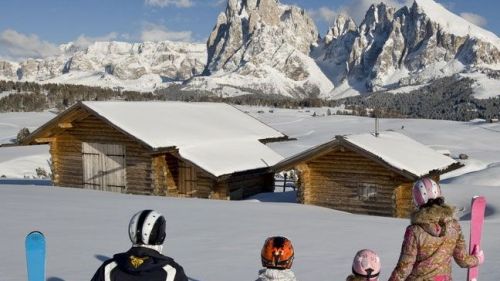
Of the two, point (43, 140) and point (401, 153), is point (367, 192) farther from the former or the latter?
point (43, 140)

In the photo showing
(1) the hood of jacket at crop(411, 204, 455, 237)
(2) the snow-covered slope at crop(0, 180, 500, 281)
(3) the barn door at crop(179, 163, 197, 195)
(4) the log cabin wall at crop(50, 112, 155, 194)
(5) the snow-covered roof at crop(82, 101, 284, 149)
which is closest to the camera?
(1) the hood of jacket at crop(411, 204, 455, 237)

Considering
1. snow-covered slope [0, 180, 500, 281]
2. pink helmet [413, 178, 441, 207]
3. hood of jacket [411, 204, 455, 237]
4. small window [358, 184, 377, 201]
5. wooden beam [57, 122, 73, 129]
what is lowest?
snow-covered slope [0, 180, 500, 281]

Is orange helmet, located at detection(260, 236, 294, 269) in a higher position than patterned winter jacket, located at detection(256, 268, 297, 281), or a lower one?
higher

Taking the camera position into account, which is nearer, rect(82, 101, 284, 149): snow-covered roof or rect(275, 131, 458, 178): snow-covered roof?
rect(275, 131, 458, 178): snow-covered roof

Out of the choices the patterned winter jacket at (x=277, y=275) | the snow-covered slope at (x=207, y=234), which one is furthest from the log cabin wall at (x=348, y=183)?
the patterned winter jacket at (x=277, y=275)

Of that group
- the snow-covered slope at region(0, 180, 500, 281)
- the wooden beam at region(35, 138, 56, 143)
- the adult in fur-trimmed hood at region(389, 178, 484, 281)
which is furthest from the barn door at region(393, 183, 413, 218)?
the wooden beam at region(35, 138, 56, 143)

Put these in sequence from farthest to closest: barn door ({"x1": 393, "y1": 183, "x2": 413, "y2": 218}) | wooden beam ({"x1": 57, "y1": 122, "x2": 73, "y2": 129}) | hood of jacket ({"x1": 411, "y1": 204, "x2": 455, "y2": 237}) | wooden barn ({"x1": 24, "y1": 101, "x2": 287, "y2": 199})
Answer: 1. wooden beam ({"x1": 57, "y1": 122, "x2": 73, "y2": 129})
2. wooden barn ({"x1": 24, "y1": 101, "x2": 287, "y2": 199})
3. barn door ({"x1": 393, "y1": 183, "x2": 413, "y2": 218})
4. hood of jacket ({"x1": 411, "y1": 204, "x2": 455, "y2": 237})

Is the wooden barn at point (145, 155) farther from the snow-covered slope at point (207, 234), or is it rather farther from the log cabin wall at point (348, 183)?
the log cabin wall at point (348, 183)

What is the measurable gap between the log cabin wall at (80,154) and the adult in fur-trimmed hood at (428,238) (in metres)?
16.6

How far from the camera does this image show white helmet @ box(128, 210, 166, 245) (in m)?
3.68

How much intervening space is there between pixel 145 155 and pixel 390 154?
896 centimetres

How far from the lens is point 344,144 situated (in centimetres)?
1819

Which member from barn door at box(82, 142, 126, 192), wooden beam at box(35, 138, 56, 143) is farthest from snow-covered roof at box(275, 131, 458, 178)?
wooden beam at box(35, 138, 56, 143)

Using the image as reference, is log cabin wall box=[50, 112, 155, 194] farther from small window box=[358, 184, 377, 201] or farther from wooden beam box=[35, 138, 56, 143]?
small window box=[358, 184, 377, 201]
